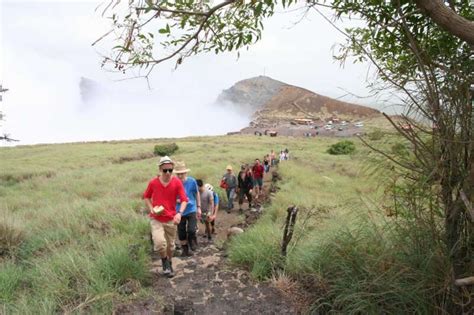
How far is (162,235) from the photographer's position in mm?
5277

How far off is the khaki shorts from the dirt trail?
38 centimetres

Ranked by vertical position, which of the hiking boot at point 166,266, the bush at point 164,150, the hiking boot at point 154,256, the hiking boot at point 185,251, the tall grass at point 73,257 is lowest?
the hiking boot at point 185,251

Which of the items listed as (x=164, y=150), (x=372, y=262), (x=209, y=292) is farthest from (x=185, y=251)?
(x=164, y=150)

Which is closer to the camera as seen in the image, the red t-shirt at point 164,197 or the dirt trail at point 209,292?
the dirt trail at point 209,292

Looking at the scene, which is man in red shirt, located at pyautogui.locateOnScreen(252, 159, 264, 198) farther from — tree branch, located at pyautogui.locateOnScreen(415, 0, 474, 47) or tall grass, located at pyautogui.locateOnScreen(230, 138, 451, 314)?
tree branch, located at pyautogui.locateOnScreen(415, 0, 474, 47)

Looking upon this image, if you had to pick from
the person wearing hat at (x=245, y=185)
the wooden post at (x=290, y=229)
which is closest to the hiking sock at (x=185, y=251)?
the wooden post at (x=290, y=229)

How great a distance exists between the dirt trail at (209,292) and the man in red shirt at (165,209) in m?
0.34

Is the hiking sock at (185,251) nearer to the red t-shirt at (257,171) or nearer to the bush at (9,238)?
the bush at (9,238)

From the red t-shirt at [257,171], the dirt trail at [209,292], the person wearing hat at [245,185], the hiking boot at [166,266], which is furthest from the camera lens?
the red t-shirt at [257,171]

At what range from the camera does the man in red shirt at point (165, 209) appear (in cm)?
527

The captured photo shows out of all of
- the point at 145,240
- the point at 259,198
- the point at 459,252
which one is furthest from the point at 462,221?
the point at 259,198

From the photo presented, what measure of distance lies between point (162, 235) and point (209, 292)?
3.33 ft

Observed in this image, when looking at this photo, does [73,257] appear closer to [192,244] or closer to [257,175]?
[192,244]

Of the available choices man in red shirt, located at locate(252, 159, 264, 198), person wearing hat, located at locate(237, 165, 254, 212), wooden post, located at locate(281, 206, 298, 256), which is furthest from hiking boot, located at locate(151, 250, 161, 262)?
man in red shirt, located at locate(252, 159, 264, 198)
